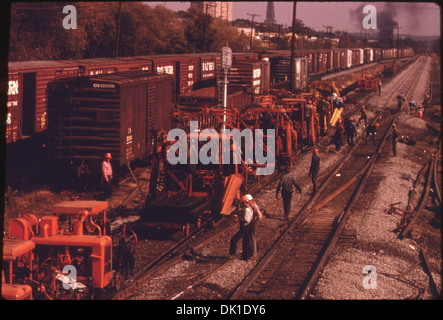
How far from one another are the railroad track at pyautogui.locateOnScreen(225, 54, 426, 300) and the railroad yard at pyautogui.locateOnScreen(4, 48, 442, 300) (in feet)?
0.09

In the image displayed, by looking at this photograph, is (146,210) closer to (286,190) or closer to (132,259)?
(132,259)

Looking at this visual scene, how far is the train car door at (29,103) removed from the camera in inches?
800

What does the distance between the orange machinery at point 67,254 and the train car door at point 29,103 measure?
11.3 metres

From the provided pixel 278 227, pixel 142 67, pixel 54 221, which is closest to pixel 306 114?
pixel 142 67

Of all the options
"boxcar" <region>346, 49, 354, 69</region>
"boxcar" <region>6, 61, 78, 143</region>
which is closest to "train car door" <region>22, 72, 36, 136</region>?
"boxcar" <region>6, 61, 78, 143</region>

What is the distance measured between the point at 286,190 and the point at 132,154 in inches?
245

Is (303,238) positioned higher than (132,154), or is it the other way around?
(132,154)

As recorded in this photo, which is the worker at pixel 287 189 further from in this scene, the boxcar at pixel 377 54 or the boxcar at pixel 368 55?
the boxcar at pixel 377 54

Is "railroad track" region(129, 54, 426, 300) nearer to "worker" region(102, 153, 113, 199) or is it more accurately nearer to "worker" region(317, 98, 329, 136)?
"worker" region(102, 153, 113, 199)

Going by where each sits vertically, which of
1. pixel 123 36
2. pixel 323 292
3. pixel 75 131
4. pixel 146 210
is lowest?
pixel 323 292

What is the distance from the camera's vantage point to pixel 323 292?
1119cm

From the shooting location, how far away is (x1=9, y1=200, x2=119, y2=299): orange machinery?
9.68 metres

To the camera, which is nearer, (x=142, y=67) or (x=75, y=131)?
(x=75, y=131)
